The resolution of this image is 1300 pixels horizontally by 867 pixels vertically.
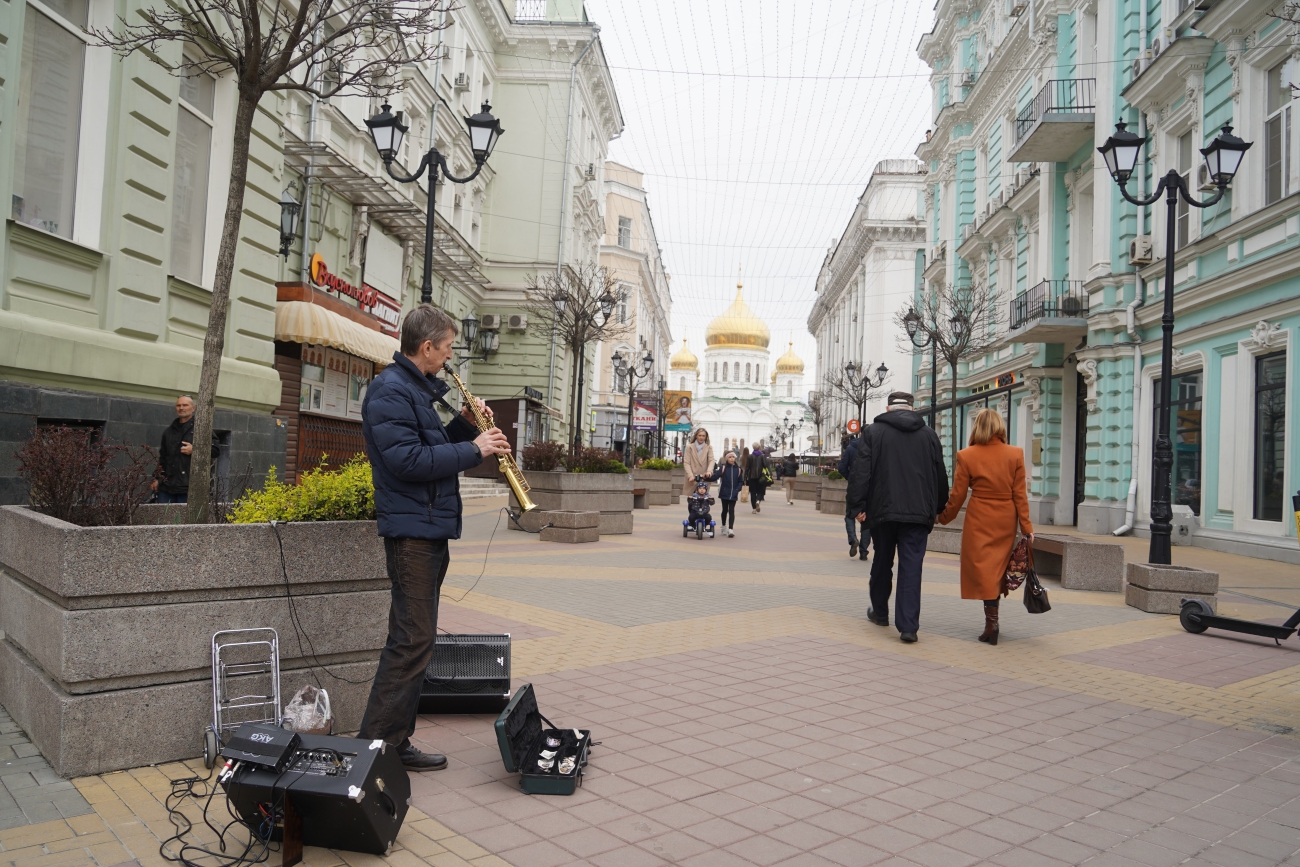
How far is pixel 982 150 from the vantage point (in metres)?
35.9

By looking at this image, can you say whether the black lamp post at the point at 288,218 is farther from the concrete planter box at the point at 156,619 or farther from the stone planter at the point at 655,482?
the stone planter at the point at 655,482

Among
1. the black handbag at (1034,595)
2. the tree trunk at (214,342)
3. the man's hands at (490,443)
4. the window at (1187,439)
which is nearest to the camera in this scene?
the man's hands at (490,443)

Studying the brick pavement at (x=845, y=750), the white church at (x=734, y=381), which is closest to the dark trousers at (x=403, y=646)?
the brick pavement at (x=845, y=750)

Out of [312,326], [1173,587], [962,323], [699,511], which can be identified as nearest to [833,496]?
[962,323]

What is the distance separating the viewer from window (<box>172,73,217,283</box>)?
11805 millimetres

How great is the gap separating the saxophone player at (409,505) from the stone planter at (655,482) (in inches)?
986

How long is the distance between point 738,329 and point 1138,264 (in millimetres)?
128784

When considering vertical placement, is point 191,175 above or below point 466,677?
above

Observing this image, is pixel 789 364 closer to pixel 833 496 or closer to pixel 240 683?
pixel 833 496

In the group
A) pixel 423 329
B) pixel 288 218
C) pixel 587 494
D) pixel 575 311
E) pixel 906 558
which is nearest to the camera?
pixel 423 329

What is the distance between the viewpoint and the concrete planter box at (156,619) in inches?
154

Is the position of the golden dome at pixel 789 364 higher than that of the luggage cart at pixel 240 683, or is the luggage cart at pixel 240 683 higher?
the golden dome at pixel 789 364

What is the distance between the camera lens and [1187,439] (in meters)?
19.3

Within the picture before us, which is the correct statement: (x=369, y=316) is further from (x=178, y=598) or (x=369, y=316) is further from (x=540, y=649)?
(x=178, y=598)
